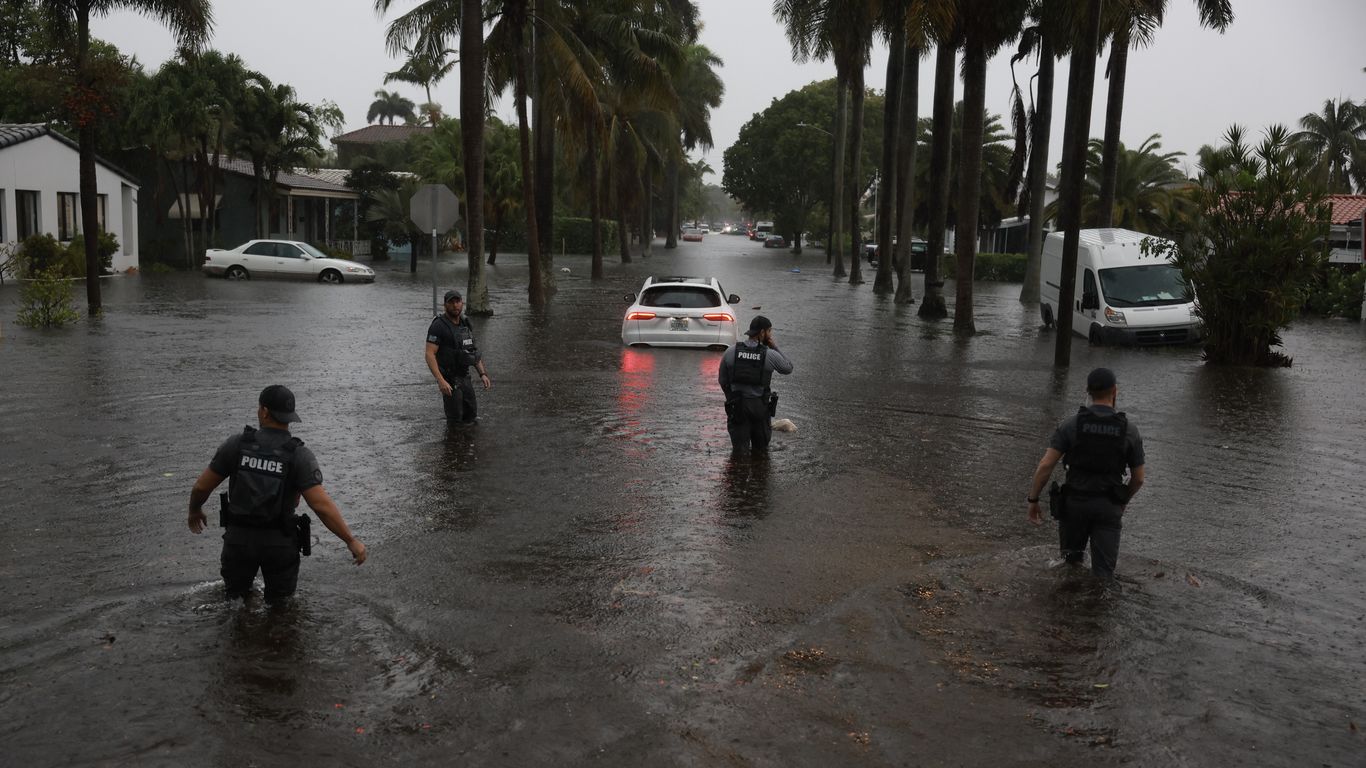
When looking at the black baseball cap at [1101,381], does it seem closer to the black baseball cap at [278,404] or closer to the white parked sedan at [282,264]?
the black baseball cap at [278,404]

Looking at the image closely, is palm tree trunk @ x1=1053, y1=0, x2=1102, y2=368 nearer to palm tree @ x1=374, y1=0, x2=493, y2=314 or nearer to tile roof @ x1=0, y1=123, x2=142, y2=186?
palm tree @ x1=374, y1=0, x2=493, y2=314

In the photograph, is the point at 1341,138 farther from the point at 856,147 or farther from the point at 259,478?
the point at 259,478

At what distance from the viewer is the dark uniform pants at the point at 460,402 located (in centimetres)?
1232

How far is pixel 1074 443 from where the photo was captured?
23.4 feet

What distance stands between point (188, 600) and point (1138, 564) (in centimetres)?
574

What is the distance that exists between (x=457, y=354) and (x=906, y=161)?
27854 millimetres

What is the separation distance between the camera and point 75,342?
1945 cm

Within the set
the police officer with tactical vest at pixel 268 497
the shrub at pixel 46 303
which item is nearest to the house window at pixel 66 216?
the shrub at pixel 46 303

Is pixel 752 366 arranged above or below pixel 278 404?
below

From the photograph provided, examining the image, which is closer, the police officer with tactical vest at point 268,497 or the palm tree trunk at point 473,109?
the police officer with tactical vest at point 268,497

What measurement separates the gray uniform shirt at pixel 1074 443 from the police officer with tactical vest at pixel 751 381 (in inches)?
153

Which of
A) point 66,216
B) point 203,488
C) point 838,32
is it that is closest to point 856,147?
point 838,32

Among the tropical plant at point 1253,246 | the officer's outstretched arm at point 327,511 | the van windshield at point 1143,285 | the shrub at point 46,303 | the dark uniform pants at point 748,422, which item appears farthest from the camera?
the van windshield at point 1143,285

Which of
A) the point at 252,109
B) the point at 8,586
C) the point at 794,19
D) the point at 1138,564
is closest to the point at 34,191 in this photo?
the point at 252,109
